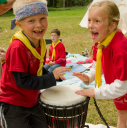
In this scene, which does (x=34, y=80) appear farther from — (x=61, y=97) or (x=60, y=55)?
(x=60, y=55)

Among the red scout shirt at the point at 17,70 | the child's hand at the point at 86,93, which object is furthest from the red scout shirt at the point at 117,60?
the red scout shirt at the point at 17,70

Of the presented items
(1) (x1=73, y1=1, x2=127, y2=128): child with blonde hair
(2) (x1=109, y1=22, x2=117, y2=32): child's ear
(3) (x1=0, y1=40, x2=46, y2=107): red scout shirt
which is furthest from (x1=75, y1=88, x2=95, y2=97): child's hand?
(2) (x1=109, y1=22, x2=117, y2=32): child's ear

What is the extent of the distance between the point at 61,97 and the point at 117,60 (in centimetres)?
69

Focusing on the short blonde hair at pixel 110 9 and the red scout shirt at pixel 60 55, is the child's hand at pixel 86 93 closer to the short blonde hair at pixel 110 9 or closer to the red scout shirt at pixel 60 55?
the short blonde hair at pixel 110 9

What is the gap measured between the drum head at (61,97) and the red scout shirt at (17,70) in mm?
271

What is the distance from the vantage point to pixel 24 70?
5.99ft

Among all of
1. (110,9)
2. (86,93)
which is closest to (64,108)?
(86,93)

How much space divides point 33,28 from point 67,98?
0.84 meters

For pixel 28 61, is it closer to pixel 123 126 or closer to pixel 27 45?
pixel 27 45

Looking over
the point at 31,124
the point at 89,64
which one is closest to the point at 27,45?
the point at 31,124

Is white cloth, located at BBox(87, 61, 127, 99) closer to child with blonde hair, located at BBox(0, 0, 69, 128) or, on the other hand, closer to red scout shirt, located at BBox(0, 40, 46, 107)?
child with blonde hair, located at BBox(0, 0, 69, 128)

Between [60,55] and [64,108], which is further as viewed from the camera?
[60,55]

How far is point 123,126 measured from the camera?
2.36 metres

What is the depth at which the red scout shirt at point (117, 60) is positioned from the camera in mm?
1728
